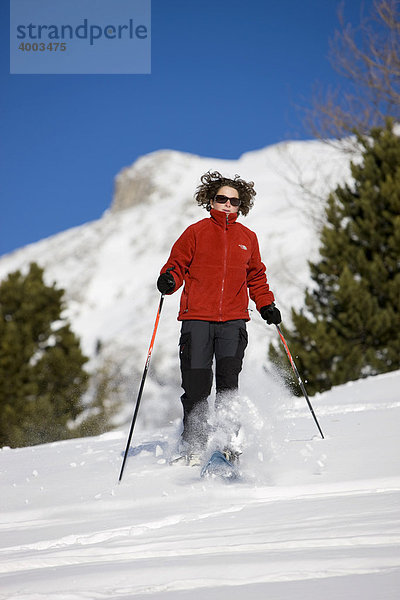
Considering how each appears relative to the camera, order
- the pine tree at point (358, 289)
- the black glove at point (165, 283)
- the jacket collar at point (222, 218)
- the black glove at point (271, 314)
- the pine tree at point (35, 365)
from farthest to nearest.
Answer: the pine tree at point (35, 365)
the pine tree at point (358, 289)
the black glove at point (271, 314)
the jacket collar at point (222, 218)
the black glove at point (165, 283)

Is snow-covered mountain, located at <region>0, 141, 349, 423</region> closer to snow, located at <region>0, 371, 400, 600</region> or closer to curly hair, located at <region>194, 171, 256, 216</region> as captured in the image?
curly hair, located at <region>194, 171, 256, 216</region>

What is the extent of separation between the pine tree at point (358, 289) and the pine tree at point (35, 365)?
16.3ft

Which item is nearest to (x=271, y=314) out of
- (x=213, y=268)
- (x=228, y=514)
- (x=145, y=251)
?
(x=213, y=268)

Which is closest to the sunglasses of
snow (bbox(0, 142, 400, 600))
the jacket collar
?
the jacket collar

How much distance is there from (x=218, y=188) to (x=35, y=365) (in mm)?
11031

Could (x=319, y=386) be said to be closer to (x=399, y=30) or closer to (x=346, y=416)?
(x=346, y=416)

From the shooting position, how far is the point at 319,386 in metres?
12.9

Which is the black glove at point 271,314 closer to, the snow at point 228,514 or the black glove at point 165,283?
the snow at point 228,514

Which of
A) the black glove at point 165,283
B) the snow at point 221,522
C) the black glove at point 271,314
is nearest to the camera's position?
the snow at point 221,522

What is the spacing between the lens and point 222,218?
153 inches

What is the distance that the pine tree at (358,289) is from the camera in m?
12.8

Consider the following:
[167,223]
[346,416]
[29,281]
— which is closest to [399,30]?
[29,281]

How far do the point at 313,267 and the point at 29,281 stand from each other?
698 cm

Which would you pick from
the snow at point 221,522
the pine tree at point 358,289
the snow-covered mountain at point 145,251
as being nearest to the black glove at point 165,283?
the snow at point 221,522
